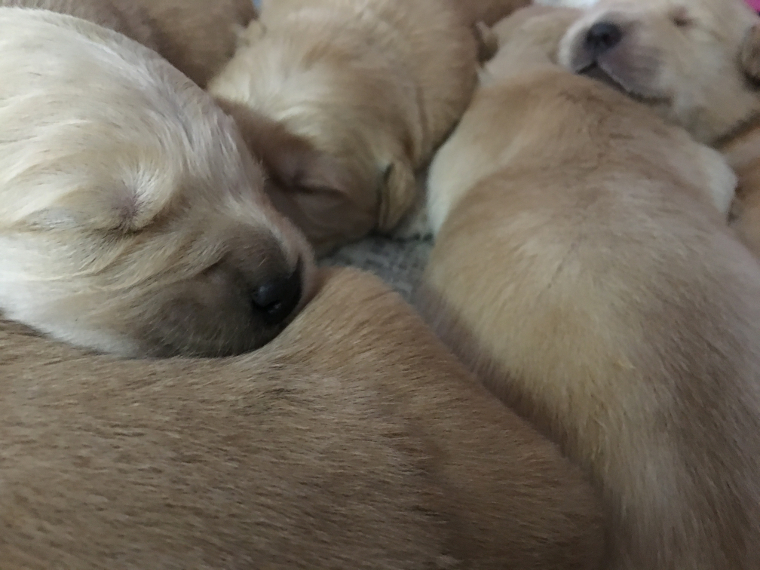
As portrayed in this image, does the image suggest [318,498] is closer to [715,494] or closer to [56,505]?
[56,505]

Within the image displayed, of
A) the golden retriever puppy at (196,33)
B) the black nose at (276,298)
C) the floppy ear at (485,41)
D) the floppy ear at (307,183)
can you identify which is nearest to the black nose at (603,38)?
the floppy ear at (485,41)

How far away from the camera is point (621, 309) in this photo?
94 cm

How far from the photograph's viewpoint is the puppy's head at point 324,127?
1.31 metres

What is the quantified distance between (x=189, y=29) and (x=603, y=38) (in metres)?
0.90

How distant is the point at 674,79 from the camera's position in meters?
1.43

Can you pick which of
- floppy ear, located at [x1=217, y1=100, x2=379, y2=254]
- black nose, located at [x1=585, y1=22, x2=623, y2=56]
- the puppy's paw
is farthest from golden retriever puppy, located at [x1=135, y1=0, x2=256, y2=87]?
the puppy's paw

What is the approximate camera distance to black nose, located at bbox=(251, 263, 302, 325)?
2.96 feet

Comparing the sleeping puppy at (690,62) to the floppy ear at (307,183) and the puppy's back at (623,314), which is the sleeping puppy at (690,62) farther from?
the floppy ear at (307,183)

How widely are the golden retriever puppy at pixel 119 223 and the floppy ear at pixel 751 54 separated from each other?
3.75ft

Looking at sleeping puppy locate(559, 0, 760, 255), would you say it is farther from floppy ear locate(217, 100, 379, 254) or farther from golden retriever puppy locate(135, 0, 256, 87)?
golden retriever puppy locate(135, 0, 256, 87)

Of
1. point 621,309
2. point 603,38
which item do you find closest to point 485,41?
point 603,38

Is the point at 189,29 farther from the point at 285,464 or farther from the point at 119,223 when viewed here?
the point at 285,464

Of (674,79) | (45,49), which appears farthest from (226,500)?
(674,79)

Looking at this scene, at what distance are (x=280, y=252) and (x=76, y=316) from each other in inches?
10.5
